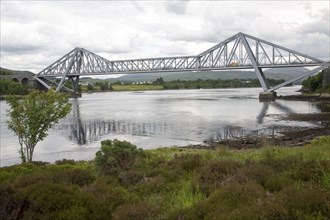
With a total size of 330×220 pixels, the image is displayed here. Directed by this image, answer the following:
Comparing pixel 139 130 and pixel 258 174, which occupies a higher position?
pixel 258 174

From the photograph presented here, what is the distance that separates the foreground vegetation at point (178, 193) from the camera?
4809 mm

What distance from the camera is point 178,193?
22.5 ft

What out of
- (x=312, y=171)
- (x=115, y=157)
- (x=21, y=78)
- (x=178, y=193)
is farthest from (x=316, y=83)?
(x=21, y=78)

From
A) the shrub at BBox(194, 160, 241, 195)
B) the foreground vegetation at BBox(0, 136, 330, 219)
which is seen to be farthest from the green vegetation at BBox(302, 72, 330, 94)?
the foreground vegetation at BBox(0, 136, 330, 219)

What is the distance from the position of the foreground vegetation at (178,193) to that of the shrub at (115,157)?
0.18ft

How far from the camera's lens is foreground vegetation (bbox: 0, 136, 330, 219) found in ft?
15.8

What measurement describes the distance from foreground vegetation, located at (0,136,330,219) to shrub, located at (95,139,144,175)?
0.18 ft

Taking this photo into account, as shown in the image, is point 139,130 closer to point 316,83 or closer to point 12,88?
point 316,83

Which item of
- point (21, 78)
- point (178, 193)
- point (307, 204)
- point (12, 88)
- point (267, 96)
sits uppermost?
point (21, 78)

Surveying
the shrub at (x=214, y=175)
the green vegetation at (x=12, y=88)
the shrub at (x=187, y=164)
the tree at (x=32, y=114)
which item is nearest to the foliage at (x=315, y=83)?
the green vegetation at (x=12, y=88)

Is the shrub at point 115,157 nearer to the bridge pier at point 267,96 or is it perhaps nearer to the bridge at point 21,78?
the bridge pier at point 267,96

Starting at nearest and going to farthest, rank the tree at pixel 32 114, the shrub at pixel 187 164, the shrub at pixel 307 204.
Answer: the shrub at pixel 307 204 → the shrub at pixel 187 164 → the tree at pixel 32 114

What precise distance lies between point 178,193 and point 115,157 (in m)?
2.80

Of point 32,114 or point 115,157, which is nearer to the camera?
point 115,157
